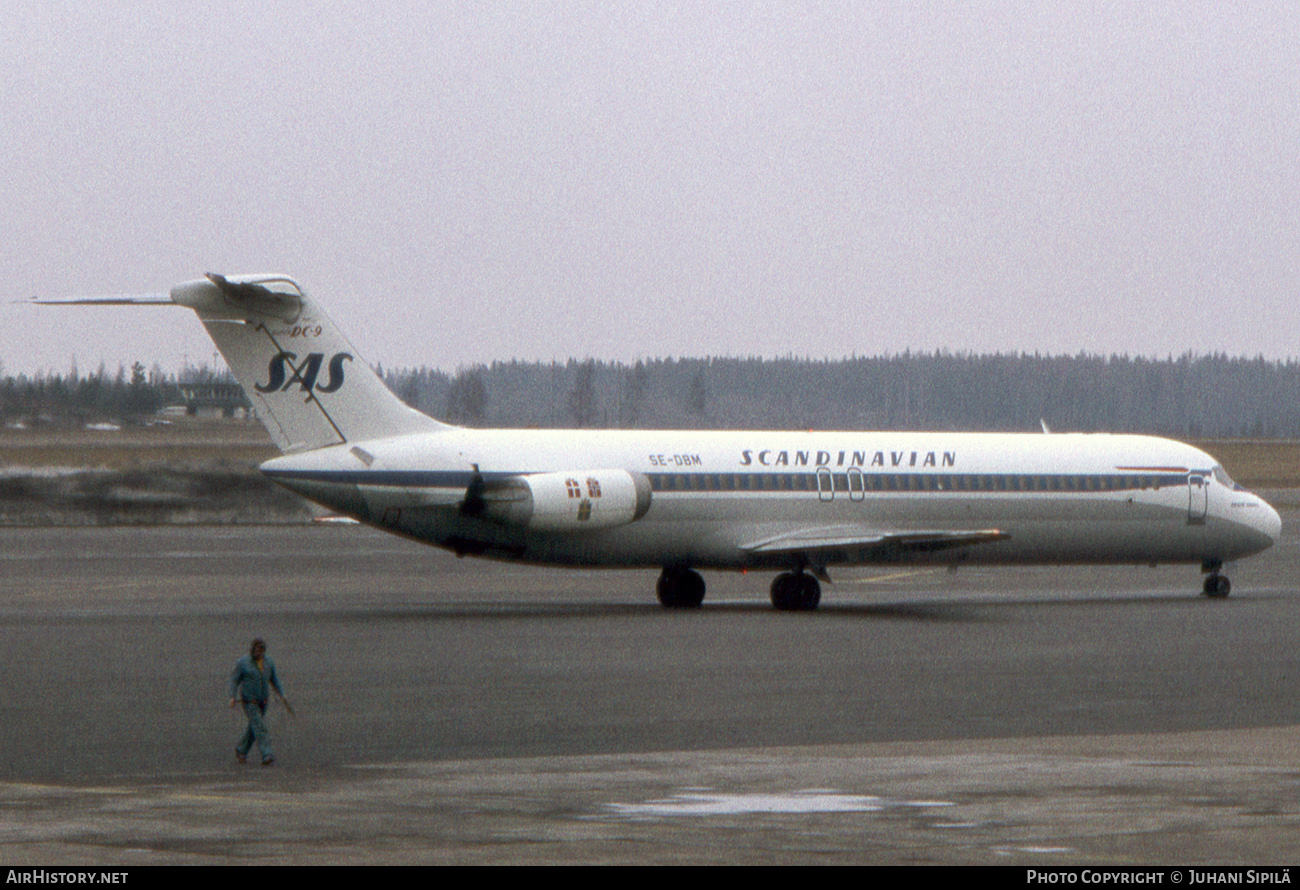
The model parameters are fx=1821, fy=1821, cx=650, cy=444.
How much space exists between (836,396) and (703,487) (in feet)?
300

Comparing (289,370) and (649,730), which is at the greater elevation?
(289,370)

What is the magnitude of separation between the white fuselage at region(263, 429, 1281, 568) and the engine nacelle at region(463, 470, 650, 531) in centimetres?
4

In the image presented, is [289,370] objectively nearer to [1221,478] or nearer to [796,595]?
[796,595]

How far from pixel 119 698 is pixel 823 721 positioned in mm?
7575

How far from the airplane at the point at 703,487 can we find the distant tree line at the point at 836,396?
25250 mm

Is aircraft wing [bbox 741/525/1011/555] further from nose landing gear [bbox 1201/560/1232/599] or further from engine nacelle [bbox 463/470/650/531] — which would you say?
nose landing gear [bbox 1201/560/1232/599]

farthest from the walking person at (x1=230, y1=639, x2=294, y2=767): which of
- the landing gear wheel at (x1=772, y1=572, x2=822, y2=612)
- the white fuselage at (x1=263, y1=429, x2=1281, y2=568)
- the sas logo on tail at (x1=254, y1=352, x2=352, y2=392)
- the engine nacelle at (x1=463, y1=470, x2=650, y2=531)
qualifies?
the landing gear wheel at (x1=772, y1=572, x2=822, y2=612)

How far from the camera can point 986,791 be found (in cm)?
1331

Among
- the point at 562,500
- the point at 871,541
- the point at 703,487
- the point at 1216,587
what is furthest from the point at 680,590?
the point at 1216,587

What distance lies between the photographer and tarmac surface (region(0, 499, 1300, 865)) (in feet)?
37.3

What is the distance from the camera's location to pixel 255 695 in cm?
1555

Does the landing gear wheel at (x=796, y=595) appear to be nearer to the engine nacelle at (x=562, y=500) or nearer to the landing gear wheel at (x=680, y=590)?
the landing gear wheel at (x=680, y=590)

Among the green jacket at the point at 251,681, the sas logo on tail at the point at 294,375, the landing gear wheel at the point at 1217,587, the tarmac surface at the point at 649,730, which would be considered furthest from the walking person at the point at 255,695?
the landing gear wheel at the point at 1217,587
